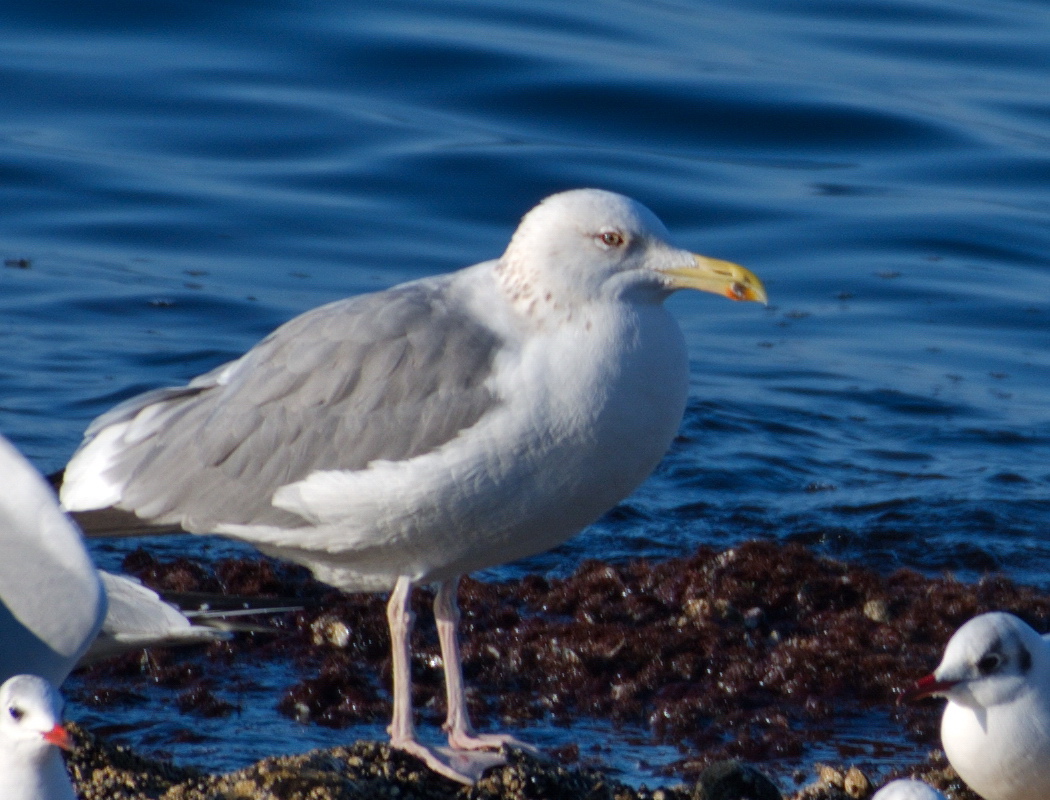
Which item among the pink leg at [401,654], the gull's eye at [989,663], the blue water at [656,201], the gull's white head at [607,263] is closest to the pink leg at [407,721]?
the pink leg at [401,654]

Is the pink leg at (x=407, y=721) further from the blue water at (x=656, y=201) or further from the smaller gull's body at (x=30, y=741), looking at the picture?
the blue water at (x=656, y=201)

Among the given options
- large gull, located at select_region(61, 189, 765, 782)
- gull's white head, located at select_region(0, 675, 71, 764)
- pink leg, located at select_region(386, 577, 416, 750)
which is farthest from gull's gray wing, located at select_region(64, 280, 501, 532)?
gull's white head, located at select_region(0, 675, 71, 764)

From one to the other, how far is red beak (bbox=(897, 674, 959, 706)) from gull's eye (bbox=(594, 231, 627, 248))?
1.53 meters

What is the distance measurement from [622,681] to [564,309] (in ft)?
5.84

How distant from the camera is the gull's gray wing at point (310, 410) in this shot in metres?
4.88

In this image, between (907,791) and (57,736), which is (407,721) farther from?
(907,791)

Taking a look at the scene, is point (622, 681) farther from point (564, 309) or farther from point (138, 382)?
point (138, 382)

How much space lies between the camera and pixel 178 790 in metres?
4.30

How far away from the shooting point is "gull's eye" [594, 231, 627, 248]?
4.82m

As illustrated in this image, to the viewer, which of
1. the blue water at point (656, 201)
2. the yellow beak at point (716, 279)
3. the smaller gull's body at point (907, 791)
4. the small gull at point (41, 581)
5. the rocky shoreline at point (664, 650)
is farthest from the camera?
the blue water at point (656, 201)

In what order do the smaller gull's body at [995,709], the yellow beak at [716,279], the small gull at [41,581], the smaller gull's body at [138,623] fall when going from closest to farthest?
the small gull at [41,581] → the smaller gull's body at [138,623] → the yellow beak at [716,279] → the smaller gull's body at [995,709]

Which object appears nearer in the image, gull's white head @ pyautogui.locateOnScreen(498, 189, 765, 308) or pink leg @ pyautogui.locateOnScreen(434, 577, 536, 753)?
gull's white head @ pyautogui.locateOnScreen(498, 189, 765, 308)

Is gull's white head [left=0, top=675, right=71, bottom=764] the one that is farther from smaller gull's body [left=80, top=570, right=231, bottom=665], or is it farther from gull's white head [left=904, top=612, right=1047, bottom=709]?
gull's white head [left=904, top=612, right=1047, bottom=709]

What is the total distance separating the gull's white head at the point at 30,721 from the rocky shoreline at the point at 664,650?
1.81 metres
